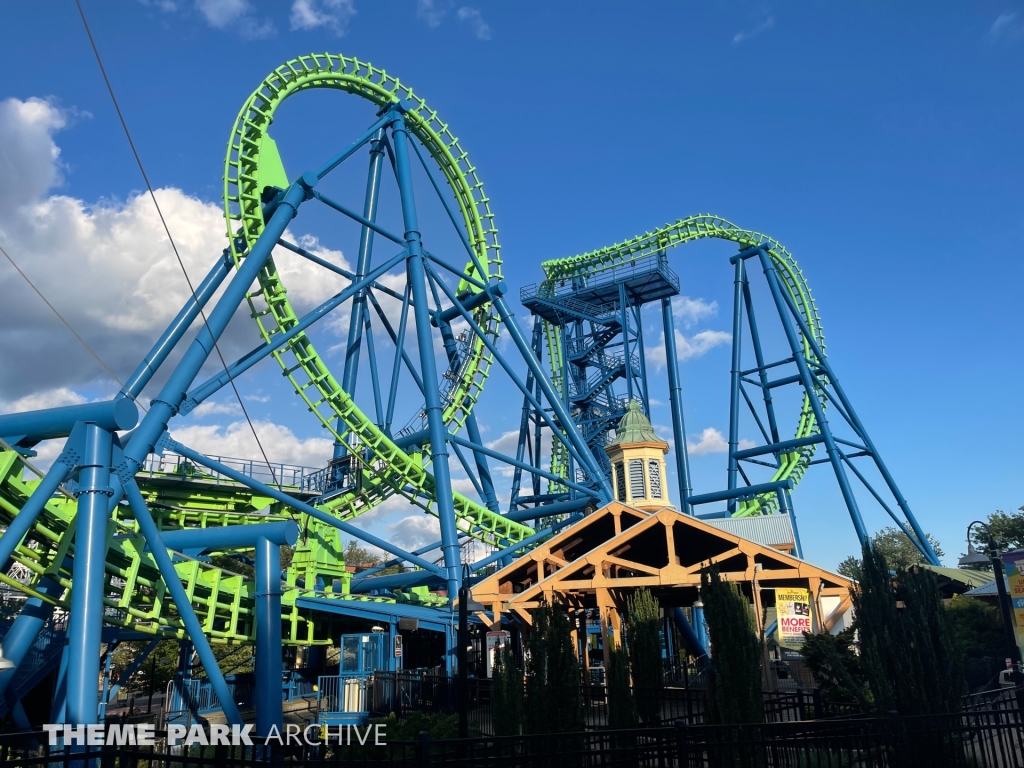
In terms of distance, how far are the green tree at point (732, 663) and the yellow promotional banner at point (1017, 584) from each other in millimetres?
8992

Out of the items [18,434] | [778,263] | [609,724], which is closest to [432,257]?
[18,434]

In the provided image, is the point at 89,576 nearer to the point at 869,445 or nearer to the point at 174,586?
the point at 174,586

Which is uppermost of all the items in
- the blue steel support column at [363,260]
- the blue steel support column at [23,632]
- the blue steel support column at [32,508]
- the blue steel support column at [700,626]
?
the blue steel support column at [363,260]

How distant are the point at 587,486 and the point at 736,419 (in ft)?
37.3

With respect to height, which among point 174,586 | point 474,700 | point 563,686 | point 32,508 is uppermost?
point 32,508

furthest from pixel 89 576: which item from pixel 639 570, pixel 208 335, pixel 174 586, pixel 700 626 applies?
pixel 700 626

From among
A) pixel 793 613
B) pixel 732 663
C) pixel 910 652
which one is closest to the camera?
pixel 732 663

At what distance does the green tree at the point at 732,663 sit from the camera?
8406 mm

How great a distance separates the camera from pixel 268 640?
12.7 m

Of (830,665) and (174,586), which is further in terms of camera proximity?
(830,665)

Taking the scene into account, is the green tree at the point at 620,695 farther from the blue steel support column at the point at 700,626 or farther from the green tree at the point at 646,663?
the blue steel support column at the point at 700,626

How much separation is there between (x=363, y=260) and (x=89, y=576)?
608 inches

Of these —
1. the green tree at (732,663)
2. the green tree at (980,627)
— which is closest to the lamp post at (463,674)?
the green tree at (732,663)

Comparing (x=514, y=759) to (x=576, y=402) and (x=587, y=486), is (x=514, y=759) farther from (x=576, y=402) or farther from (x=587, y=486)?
(x=576, y=402)
